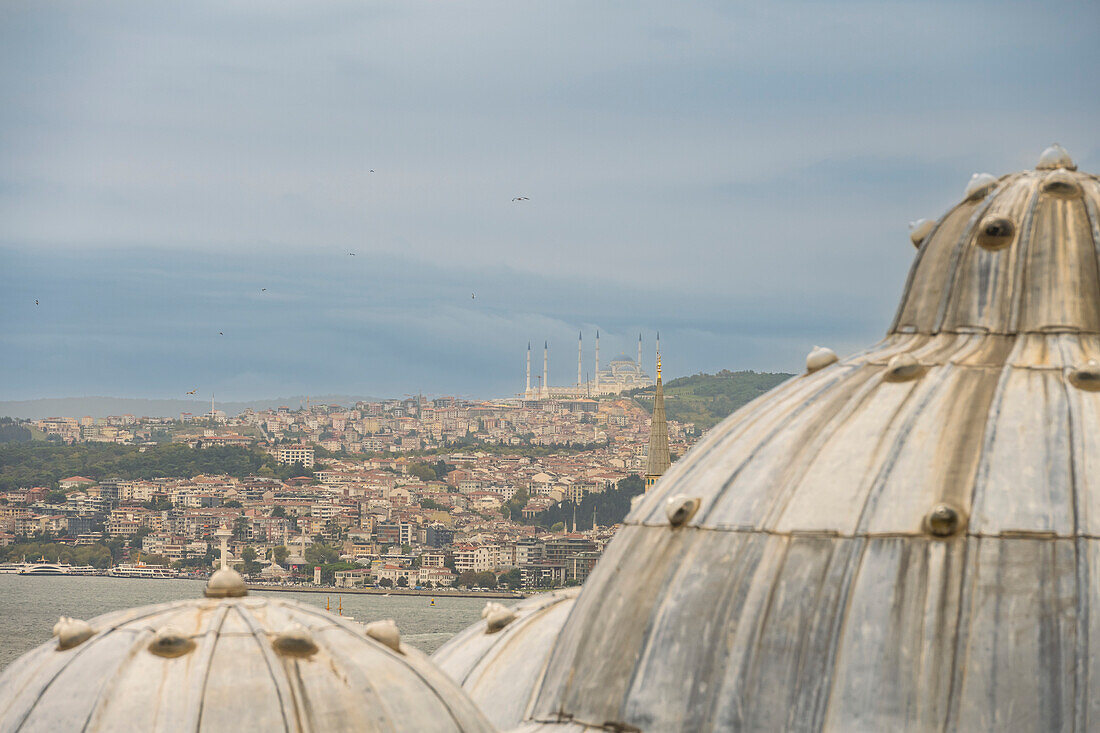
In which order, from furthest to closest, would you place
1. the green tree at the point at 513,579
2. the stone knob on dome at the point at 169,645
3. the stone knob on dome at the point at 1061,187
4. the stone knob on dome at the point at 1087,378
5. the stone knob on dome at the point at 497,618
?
the green tree at the point at 513,579, the stone knob on dome at the point at 497,618, the stone knob on dome at the point at 1061,187, the stone knob on dome at the point at 169,645, the stone knob on dome at the point at 1087,378

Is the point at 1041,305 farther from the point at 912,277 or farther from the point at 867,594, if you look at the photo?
the point at 867,594

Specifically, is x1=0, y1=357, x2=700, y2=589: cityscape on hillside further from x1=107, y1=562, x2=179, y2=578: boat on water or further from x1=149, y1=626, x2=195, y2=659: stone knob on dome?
x1=149, y1=626, x2=195, y2=659: stone knob on dome

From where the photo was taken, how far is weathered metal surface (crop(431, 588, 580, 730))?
948 centimetres

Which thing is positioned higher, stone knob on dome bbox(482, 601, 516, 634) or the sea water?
stone knob on dome bbox(482, 601, 516, 634)

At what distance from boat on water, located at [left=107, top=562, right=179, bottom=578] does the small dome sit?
15260cm

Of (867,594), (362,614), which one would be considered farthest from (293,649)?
(362,614)

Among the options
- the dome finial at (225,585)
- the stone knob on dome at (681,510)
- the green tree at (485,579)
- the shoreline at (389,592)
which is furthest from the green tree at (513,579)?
the stone knob on dome at (681,510)

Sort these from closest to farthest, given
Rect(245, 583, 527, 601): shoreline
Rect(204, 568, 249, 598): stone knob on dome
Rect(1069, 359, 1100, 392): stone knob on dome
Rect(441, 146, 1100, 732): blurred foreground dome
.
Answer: Rect(441, 146, 1100, 732): blurred foreground dome
Rect(1069, 359, 1100, 392): stone knob on dome
Rect(204, 568, 249, 598): stone knob on dome
Rect(245, 583, 527, 601): shoreline

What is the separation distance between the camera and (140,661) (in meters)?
6.51

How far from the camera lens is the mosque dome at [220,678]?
630cm

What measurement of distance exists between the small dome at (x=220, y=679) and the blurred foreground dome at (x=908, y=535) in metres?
0.66

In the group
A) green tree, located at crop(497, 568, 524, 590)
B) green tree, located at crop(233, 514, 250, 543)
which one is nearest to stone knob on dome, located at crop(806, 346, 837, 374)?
green tree, located at crop(497, 568, 524, 590)

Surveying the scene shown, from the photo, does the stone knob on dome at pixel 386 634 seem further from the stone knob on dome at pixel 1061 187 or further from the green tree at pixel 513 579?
the green tree at pixel 513 579

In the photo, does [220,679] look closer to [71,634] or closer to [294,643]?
[294,643]
